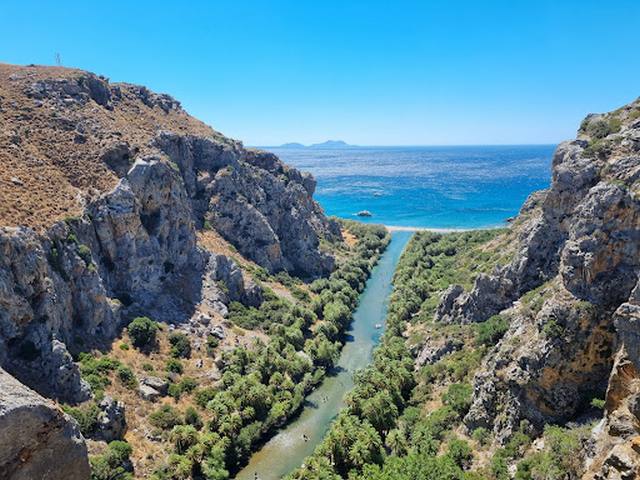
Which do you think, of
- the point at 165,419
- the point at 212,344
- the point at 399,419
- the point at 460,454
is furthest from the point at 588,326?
the point at 212,344

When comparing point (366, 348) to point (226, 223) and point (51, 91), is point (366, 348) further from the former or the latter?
point (51, 91)

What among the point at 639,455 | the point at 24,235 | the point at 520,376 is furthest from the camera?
the point at 24,235

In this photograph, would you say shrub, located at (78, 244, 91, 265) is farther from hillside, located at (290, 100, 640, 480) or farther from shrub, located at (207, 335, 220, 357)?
hillside, located at (290, 100, 640, 480)

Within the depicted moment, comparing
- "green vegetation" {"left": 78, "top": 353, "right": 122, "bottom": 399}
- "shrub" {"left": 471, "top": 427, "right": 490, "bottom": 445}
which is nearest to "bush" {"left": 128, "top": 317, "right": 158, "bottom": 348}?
"green vegetation" {"left": 78, "top": 353, "right": 122, "bottom": 399}

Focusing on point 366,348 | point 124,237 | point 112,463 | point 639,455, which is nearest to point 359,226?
point 366,348

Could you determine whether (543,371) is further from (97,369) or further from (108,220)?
(108,220)

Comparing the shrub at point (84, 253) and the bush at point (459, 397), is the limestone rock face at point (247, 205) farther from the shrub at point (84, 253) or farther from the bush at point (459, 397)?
the bush at point (459, 397)
